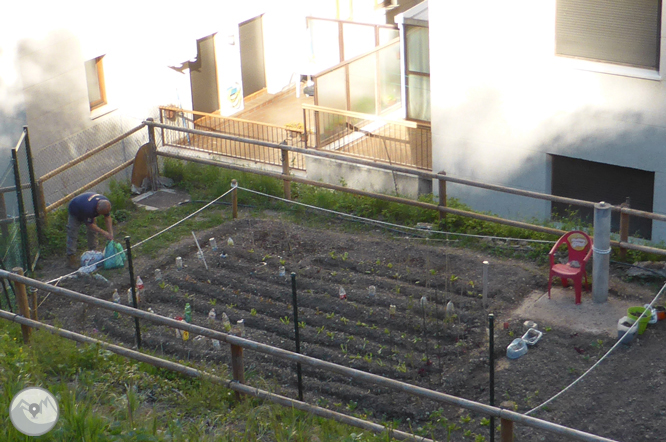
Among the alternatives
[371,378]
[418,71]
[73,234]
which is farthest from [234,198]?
[371,378]

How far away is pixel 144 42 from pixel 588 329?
14.0 m

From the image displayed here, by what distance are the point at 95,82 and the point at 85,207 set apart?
8.57 m

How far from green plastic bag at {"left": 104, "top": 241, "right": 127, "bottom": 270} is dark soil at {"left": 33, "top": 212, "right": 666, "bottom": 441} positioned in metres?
0.22

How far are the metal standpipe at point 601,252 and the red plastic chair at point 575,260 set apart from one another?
189 mm

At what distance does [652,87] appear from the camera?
13.1 m

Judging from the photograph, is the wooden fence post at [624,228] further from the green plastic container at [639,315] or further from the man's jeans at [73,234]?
the man's jeans at [73,234]

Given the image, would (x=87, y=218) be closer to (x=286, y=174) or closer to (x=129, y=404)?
(x=286, y=174)

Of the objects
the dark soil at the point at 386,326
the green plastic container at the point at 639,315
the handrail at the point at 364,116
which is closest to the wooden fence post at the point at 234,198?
the dark soil at the point at 386,326

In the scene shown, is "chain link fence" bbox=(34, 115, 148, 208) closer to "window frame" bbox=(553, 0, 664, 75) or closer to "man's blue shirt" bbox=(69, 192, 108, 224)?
"man's blue shirt" bbox=(69, 192, 108, 224)

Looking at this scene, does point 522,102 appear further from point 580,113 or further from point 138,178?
point 138,178

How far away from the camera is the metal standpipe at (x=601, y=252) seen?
991cm

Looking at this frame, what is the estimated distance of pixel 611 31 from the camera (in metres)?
13.3

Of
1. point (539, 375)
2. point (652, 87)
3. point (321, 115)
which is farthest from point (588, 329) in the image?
point (321, 115)

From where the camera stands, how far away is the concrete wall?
527 inches
